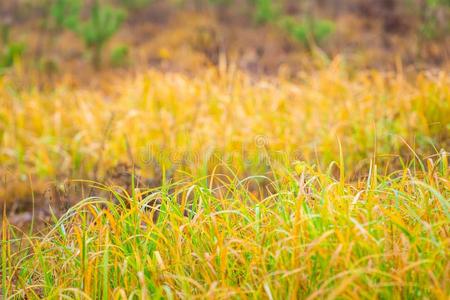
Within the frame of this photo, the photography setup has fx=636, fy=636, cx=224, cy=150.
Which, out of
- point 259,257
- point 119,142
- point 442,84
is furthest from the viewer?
point 119,142

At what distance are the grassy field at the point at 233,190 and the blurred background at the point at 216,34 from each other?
1385 mm

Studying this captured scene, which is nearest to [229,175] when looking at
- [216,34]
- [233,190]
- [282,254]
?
[233,190]

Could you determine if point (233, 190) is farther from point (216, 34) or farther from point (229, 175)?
point (216, 34)

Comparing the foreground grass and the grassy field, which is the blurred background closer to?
the grassy field

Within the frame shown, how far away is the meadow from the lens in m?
2.12

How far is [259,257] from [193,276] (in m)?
0.31

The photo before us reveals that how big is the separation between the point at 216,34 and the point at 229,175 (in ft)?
14.6

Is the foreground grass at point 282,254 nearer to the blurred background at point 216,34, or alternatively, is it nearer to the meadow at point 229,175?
the meadow at point 229,175

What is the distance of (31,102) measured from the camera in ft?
23.3

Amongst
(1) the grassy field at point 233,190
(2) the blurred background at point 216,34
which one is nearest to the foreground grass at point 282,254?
(1) the grassy field at point 233,190

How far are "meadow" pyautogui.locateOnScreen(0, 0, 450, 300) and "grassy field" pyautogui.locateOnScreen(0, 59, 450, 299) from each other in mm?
14

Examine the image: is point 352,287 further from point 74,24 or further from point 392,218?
point 74,24

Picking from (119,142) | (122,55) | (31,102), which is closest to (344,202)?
(119,142)

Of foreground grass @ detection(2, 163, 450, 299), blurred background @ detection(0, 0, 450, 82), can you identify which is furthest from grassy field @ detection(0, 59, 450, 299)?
blurred background @ detection(0, 0, 450, 82)
